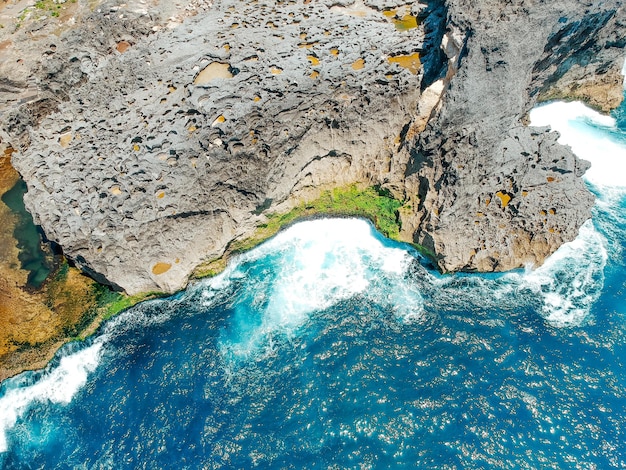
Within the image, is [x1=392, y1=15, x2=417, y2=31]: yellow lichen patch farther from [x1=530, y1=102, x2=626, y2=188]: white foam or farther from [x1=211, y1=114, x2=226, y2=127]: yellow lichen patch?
[x1=211, y1=114, x2=226, y2=127]: yellow lichen patch

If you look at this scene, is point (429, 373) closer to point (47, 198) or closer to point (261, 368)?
point (261, 368)

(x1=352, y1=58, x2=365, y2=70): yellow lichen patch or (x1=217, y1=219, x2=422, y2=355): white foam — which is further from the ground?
(x1=352, y1=58, x2=365, y2=70): yellow lichen patch

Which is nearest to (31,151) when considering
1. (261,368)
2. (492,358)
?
(261,368)

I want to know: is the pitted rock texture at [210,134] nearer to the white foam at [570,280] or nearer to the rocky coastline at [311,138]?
the rocky coastline at [311,138]

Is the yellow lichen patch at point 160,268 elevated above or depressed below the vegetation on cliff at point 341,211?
below

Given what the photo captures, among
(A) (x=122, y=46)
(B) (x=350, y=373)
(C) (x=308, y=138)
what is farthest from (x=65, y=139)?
(B) (x=350, y=373)

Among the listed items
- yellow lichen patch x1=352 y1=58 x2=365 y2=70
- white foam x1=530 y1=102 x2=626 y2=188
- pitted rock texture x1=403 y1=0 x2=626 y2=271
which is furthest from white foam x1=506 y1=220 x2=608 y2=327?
yellow lichen patch x1=352 y1=58 x2=365 y2=70

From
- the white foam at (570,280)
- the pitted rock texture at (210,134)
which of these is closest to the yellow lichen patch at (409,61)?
the pitted rock texture at (210,134)
